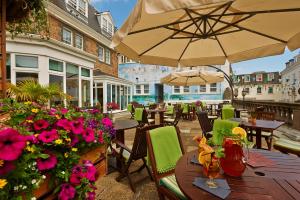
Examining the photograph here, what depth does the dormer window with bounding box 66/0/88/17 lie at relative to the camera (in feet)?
41.0

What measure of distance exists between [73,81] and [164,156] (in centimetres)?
914

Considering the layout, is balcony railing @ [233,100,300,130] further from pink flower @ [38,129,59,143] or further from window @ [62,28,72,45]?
window @ [62,28,72,45]

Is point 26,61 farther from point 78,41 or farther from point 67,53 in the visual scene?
point 78,41

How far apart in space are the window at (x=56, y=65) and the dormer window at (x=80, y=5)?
5.52m

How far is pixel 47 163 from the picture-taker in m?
1.49

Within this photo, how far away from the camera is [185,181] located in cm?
153

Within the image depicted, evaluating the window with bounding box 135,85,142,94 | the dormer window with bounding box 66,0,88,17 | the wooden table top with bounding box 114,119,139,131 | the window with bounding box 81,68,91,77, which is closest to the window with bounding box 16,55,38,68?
the window with bounding box 81,68,91,77

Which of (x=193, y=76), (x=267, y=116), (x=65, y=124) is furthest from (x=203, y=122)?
(x=193, y=76)

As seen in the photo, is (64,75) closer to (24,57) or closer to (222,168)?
(24,57)

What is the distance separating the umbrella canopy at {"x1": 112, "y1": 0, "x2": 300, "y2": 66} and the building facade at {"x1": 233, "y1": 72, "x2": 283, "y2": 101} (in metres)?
39.3

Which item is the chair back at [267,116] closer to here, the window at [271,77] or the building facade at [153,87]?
the building facade at [153,87]

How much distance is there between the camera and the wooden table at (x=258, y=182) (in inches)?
51.6

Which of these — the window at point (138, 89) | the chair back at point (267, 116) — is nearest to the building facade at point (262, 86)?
the window at point (138, 89)

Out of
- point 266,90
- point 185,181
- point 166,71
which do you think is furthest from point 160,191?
point 266,90
